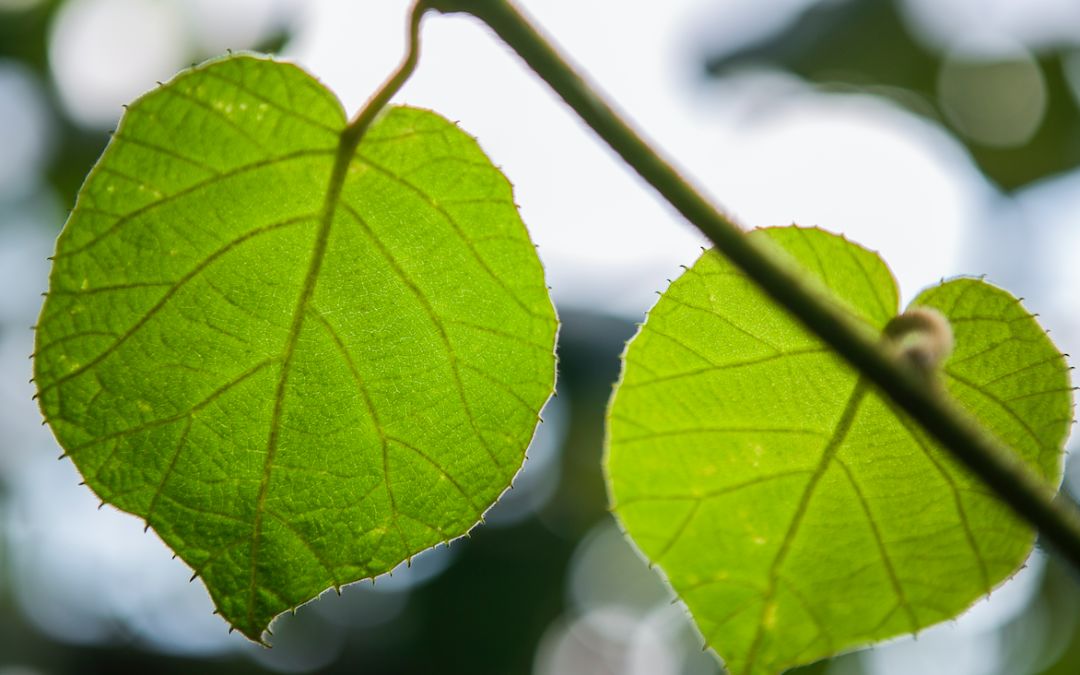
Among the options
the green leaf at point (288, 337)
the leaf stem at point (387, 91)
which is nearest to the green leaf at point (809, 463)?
the green leaf at point (288, 337)

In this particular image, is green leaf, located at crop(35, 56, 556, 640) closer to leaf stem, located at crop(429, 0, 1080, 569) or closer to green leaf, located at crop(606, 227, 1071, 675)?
green leaf, located at crop(606, 227, 1071, 675)

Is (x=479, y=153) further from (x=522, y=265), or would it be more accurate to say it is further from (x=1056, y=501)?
(x=1056, y=501)

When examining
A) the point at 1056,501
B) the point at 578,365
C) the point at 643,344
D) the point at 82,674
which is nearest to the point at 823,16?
the point at 578,365

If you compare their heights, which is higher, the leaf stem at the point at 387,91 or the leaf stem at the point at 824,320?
the leaf stem at the point at 387,91

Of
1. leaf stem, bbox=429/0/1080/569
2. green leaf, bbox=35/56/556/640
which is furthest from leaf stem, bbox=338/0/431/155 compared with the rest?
leaf stem, bbox=429/0/1080/569

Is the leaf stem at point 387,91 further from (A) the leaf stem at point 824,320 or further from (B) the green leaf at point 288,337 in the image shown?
(A) the leaf stem at point 824,320
